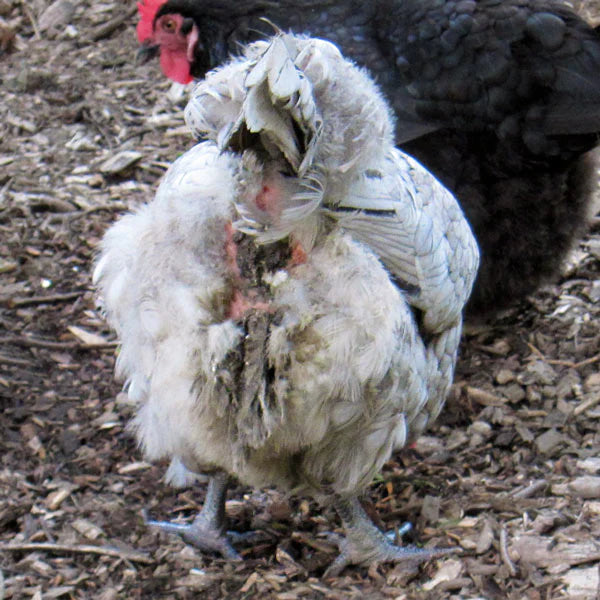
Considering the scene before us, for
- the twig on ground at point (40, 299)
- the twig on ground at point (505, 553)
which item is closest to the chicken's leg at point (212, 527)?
the twig on ground at point (505, 553)

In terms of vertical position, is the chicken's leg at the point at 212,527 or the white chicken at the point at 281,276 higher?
the white chicken at the point at 281,276

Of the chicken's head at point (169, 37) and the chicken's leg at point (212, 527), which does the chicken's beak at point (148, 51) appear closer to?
the chicken's head at point (169, 37)

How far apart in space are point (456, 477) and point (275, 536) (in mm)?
785

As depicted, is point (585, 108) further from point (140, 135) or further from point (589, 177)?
point (140, 135)

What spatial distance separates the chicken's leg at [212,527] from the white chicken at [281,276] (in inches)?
22.7

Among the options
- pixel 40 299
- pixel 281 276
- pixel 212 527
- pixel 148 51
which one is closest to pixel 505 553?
pixel 212 527

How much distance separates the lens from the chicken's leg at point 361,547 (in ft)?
10.9

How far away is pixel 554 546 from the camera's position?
10.2 feet

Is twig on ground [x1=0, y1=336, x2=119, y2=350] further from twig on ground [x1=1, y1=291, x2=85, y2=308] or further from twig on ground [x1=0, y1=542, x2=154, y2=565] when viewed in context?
twig on ground [x1=0, y1=542, x2=154, y2=565]

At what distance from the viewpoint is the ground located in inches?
125

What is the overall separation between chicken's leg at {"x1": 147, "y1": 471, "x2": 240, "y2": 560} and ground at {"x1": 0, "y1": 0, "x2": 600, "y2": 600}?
0.16 ft

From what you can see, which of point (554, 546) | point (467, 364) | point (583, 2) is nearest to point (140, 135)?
point (467, 364)

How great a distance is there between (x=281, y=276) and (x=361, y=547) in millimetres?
1253

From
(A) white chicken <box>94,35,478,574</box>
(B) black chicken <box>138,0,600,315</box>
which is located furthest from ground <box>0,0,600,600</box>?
(A) white chicken <box>94,35,478,574</box>
